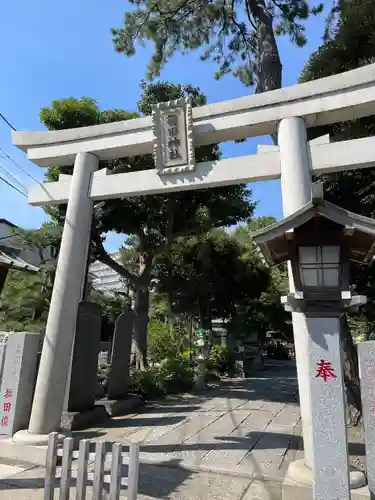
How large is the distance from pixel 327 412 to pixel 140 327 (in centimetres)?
1115

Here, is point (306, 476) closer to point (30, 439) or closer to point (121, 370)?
point (30, 439)

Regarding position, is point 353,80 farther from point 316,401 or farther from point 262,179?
point 316,401

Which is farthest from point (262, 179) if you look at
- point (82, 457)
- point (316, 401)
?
point (82, 457)

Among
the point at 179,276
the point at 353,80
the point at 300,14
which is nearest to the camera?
the point at 353,80

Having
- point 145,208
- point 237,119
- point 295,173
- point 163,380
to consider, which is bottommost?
point 163,380

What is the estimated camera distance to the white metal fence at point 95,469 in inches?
128

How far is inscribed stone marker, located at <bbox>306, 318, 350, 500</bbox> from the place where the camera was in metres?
3.11

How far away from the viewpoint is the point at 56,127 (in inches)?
495

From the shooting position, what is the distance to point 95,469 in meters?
3.44

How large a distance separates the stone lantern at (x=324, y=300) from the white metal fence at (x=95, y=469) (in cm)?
159

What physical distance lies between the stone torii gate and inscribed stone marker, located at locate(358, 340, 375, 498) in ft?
2.49

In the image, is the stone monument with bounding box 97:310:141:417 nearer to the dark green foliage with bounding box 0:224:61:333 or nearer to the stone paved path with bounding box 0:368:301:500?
the stone paved path with bounding box 0:368:301:500

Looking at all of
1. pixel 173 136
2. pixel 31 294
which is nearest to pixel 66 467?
pixel 173 136

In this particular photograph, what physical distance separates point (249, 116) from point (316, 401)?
15.3 feet
